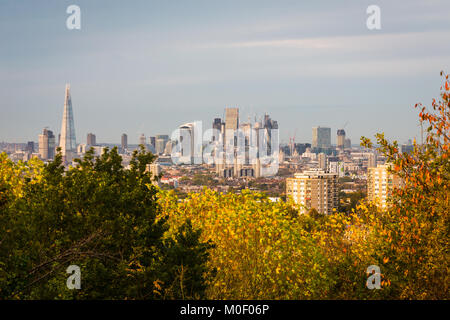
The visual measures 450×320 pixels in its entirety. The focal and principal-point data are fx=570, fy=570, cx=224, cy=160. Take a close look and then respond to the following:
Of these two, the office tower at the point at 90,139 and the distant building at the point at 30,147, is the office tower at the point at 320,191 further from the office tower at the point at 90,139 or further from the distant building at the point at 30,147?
the office tower at the point at 90,139

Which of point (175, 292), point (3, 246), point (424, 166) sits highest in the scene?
point (424, 166)

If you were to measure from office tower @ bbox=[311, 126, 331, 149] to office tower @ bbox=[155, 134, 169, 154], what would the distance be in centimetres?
3457

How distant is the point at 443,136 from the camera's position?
6.92 metres

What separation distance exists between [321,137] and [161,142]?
3974 centimetres

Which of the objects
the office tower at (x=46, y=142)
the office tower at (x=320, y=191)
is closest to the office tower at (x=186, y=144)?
the office tower at (x=46, y=142)

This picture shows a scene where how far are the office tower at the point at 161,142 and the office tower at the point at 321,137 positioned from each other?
34569 millimetres

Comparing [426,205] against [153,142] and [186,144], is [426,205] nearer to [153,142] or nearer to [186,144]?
[153,142]

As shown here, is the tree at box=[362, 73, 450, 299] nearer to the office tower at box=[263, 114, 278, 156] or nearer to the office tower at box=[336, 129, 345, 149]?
the office tower at box=[336, 129, 345, 149]

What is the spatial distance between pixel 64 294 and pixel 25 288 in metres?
0.48

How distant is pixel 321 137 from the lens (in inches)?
4510
